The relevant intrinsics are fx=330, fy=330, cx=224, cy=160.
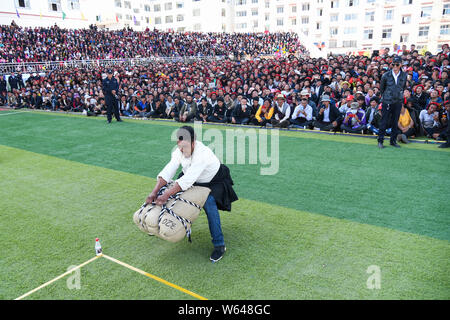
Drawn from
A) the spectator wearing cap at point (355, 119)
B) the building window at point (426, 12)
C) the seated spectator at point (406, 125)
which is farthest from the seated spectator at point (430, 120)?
the building window at point (426, 12)

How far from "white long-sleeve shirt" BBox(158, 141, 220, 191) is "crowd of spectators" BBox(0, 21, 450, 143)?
6348 mm

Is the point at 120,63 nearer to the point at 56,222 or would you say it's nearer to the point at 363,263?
the point at 56,222

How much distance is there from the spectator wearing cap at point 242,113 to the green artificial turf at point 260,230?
410cm

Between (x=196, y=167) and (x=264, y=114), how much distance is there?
787cm

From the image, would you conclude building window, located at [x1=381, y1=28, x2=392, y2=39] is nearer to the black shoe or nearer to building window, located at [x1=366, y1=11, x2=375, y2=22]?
building window, located at [x1=366, y1=11, x2=375, y2=22]

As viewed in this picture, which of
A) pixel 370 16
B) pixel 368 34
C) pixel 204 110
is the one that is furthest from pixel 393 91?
pixel 370 16

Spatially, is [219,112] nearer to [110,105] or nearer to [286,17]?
[110,105]

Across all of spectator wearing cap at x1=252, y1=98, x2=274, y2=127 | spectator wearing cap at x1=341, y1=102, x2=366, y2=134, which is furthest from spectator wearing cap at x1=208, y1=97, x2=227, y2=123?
spectator wearing cap at x1=341, y1=102, x2=366, y2=134

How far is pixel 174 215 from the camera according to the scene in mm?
3191

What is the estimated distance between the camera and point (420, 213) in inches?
169

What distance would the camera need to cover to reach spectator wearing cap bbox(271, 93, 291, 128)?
1033 centimetres

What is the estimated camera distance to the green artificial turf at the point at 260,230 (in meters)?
3.01

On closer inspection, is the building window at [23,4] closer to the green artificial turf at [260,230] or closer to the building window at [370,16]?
the green artificial turf at [260,230]
